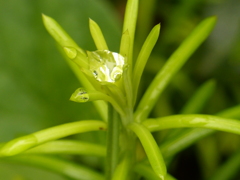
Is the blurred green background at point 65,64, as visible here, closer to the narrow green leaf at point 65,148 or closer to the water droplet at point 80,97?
the narrow green leaf at point 65,148

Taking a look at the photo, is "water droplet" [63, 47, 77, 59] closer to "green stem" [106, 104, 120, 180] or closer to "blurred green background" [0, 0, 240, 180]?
"green stem" [106, 104, 120, 180]

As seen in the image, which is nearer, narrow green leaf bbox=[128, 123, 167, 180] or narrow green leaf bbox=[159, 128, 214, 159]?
narrow green leaf bbox=[128, 123, 167, 180]

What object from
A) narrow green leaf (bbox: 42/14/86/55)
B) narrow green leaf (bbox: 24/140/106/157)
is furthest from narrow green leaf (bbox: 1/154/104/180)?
narrow green leaf (bbox: 42/14/86/55)

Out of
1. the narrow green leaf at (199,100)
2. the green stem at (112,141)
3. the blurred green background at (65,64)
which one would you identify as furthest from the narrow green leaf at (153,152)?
the blurred green background at (65,64)

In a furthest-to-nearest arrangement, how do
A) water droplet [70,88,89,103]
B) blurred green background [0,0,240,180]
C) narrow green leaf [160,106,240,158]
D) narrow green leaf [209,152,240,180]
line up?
blurred green background [0,0,240,180] → narrow green leaf [209,152,240,180] → narrow green leaf [160,106,240,158] → water droplet [70,88,89,103]

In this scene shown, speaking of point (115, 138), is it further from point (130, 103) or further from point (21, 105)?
point (21, 105)
